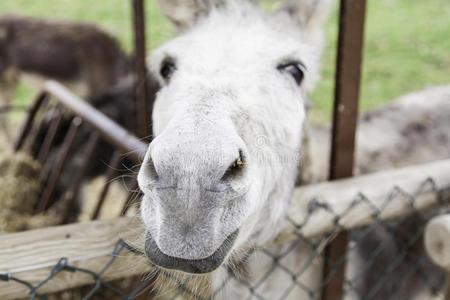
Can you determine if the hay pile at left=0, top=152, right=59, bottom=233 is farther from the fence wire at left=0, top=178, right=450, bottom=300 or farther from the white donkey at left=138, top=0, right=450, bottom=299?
the white donkey at left=138, top=0, right=450, bottom=299

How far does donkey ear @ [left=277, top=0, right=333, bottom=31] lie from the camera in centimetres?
169

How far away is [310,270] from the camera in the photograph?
1.77m

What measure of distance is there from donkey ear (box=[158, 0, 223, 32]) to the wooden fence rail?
2.78ft

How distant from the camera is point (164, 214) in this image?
2.70 feet

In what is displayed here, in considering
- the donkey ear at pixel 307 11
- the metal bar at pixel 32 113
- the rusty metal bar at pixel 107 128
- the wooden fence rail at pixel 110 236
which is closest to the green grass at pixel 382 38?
the metal bar at pixel 32 113

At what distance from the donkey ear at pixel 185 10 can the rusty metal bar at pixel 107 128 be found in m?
0.56

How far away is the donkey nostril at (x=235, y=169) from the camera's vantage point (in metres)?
0.85

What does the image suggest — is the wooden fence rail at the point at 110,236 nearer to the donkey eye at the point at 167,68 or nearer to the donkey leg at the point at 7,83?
the donkey eye at the point at 167,68

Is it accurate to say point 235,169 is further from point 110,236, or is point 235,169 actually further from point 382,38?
point 382,38

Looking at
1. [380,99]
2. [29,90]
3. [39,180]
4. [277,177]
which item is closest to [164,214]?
[277,177]

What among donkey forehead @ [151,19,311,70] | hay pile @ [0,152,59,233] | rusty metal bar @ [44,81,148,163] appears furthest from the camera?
hay pile @ [0,152,59,233]

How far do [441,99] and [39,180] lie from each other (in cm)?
338

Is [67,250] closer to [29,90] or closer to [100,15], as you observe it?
[29,90]

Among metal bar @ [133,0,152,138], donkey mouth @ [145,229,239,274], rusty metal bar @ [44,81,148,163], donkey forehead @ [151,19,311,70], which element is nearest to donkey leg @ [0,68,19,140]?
rusty metal bar @ [44,81,148,163]
